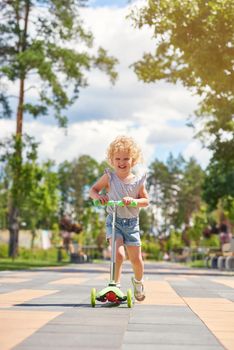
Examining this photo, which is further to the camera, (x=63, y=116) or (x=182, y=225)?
(x=182, y=225)

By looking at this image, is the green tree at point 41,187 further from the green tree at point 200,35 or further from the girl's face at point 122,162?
the girl's face at point 122,162

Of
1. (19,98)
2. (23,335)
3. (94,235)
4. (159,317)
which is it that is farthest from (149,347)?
(94,235)

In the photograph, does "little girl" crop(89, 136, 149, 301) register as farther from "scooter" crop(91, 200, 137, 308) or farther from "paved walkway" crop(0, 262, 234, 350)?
"paved walkway" crop(0, 262, 234, 350)

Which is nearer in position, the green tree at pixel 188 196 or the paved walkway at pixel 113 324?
the paved walkway at pixel 113 324

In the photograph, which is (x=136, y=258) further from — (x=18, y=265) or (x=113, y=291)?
(x=18, y=265)

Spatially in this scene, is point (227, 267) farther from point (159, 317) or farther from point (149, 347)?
point (149, 347)

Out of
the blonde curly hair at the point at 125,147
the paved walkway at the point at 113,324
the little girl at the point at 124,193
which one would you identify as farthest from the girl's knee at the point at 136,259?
the blonde curly hair at the point at 125,147

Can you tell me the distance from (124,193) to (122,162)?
338mm

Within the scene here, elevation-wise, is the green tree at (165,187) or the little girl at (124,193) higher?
the green tree at (165,187)

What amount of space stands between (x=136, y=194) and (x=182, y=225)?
379 feet

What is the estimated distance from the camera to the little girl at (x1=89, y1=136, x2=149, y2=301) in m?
7.97

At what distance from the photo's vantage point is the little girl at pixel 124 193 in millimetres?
7973

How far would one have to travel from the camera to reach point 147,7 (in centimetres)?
2259

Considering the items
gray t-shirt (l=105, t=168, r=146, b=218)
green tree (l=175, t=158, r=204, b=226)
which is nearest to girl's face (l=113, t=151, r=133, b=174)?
gray t-shirt (l=105, t=168, r=146, b=218)
